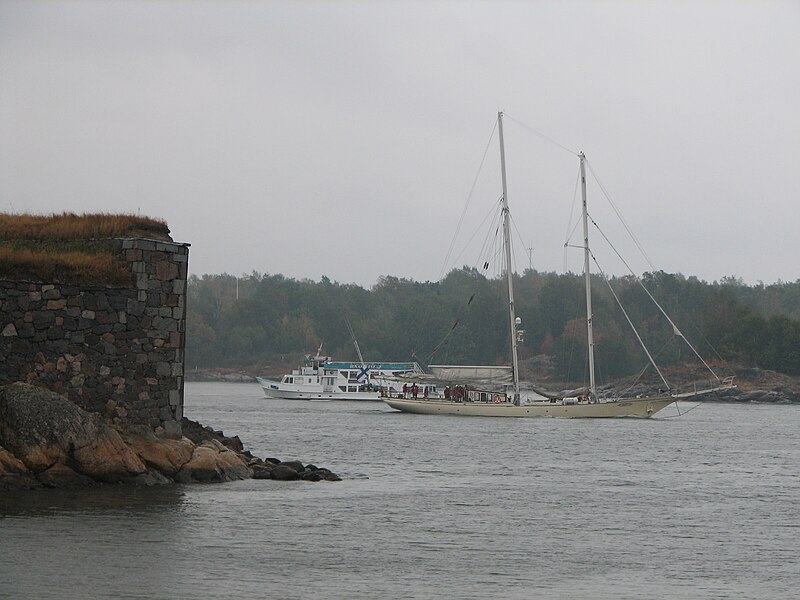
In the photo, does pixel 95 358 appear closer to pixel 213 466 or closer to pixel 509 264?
pixel 213 466

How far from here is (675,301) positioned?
160 metres

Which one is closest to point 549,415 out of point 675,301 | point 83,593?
point 83,593

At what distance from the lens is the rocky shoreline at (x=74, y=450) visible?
2386 cm

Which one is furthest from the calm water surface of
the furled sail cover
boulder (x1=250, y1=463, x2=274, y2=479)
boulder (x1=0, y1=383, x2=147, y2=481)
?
the furled sail cover

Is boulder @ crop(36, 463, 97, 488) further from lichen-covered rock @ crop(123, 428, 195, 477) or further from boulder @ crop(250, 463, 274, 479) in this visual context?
boulder @ crop(250, 463, 274, 479)

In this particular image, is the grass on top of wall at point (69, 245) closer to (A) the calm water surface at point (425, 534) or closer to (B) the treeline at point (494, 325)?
(A) the calm water surface at point (425, 534)

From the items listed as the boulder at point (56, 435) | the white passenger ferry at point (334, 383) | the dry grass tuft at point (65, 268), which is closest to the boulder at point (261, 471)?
the boulder at point (56, 435)

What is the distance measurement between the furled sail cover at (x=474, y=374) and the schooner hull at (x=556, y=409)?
3.94 m

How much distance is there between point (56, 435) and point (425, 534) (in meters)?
7.48

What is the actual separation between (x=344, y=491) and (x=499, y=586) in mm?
11721

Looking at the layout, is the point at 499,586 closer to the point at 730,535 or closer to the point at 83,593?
the point at 83,593

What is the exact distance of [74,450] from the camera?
80.6ft

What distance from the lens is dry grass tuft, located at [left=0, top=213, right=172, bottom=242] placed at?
93.8ft

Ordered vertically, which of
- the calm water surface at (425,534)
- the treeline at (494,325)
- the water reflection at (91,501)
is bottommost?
the calm water surface at (425,534)
